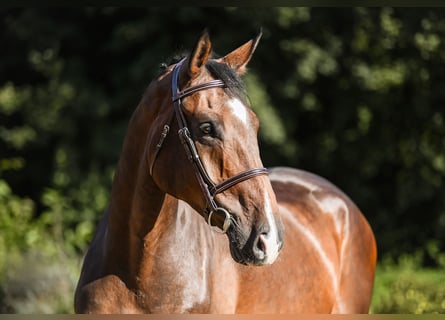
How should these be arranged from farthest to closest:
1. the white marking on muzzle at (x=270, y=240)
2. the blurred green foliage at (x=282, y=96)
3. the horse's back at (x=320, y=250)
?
the blurred green foliage at (x=282, y=96) → the horse's back at (x=320, y=250) → the white marking on muzzle at (x=270, y=240)

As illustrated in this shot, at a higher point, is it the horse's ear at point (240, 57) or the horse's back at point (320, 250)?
the horse's ear at point (240, 57)

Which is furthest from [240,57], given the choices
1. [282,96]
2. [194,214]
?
[282,96]

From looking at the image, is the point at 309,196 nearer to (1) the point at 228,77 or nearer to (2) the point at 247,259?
(1) the point at 228,77

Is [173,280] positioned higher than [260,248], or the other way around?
[260,248]

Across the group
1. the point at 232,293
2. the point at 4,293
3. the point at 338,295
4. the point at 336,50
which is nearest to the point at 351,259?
the point at 338,295

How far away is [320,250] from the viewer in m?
4.41

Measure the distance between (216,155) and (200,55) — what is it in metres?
0.40

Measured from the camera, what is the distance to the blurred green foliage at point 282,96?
11.0m

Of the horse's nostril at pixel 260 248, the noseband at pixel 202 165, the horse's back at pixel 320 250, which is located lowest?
the horse's back at pixel 320 250

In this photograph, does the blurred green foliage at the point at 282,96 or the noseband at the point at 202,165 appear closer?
the noseband at the point at 202,165

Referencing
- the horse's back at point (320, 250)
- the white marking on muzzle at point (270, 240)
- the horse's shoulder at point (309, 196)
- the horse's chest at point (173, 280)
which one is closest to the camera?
the white marking on muzzle at point (270, 240)

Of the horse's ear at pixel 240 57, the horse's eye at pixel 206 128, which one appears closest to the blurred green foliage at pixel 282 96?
the horse's ear at pixel 240 57

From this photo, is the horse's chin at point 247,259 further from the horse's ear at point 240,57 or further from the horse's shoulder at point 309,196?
the horse's shoulder at point 309,196

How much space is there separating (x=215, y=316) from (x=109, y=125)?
8.60 meters
